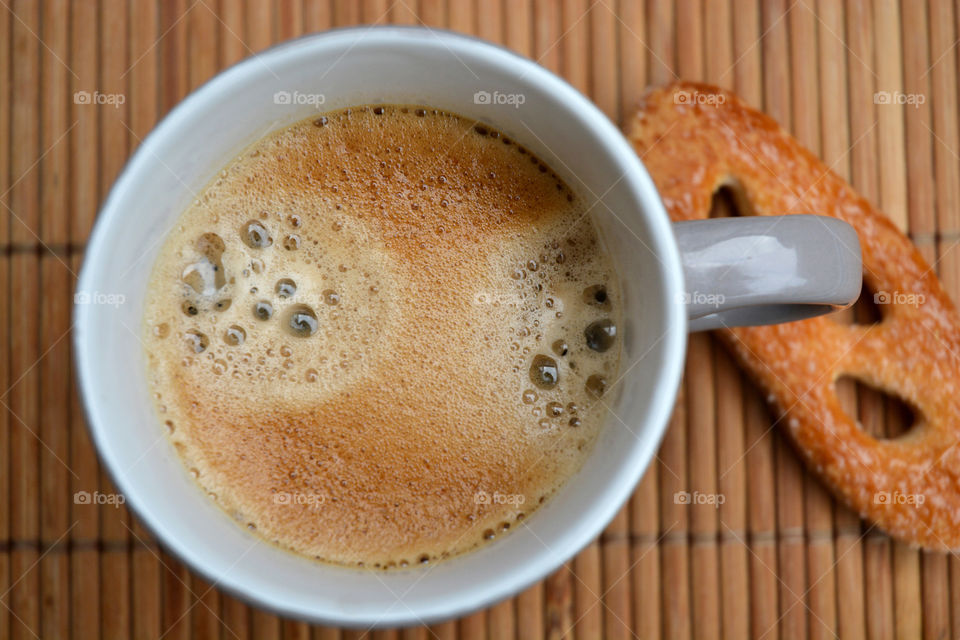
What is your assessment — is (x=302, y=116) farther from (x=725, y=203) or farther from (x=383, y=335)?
(x=725, y=203)

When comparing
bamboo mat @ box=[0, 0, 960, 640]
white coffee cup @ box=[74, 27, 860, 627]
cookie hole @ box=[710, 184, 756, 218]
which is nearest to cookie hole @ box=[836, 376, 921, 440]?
bamboo mat @ box=[0, 0, 960, 640]

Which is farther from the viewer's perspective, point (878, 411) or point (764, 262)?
point (878, 411)

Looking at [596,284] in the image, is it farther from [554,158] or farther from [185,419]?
[185,419]

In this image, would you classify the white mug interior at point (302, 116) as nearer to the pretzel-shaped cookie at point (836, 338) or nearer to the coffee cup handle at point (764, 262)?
the coffee cup handle at point (764, 262)

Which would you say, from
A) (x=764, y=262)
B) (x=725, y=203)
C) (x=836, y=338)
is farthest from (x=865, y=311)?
(x=764, y=262)

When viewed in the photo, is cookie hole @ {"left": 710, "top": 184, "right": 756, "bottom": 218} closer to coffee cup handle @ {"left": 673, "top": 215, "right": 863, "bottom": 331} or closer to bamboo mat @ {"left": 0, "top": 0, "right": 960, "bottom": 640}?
bamboo mat @ {"left": 0, "top": 0, "right": 960, "bottom": 640}

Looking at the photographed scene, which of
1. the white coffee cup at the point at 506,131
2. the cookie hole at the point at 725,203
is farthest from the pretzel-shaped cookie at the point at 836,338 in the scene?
the white coffee cup at the point at 506,131
